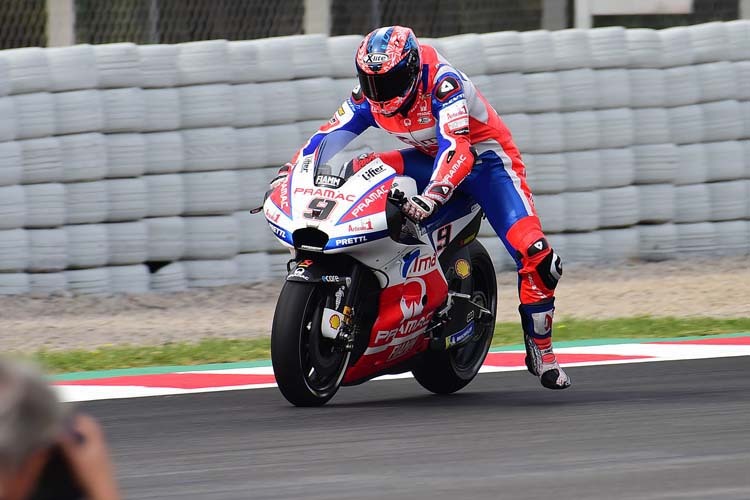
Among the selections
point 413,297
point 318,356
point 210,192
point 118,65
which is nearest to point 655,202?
point 210,192

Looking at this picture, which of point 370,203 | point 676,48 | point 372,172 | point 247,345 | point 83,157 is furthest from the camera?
point 676,48

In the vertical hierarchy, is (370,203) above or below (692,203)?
above

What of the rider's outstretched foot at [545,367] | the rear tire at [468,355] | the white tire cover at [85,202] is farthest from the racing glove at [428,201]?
the white tire cover at [85,202]

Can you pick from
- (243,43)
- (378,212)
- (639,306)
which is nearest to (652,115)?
(639,306)

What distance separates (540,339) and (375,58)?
150 cm

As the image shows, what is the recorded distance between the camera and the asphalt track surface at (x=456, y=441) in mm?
4465

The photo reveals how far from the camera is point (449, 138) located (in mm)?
6199

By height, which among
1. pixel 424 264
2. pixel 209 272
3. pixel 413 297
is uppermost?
pixel 424 264

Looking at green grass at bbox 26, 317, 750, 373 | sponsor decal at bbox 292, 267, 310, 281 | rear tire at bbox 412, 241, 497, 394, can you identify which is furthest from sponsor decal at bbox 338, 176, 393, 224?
green grass at bbox 26, 317, 750, 373

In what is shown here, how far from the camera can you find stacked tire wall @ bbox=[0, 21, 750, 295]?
983 cm

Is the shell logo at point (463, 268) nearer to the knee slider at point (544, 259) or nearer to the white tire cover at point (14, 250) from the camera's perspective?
the knee slider at point (544, 259)

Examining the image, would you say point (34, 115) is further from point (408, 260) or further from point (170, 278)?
point (408, 260)

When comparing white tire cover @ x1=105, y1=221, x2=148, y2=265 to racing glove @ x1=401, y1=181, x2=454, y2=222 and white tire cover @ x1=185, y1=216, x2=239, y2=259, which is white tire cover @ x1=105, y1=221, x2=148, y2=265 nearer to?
white tire cover @ x1=185, y1=216, x2=239, y2=259

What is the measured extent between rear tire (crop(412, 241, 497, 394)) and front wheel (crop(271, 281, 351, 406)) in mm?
663
